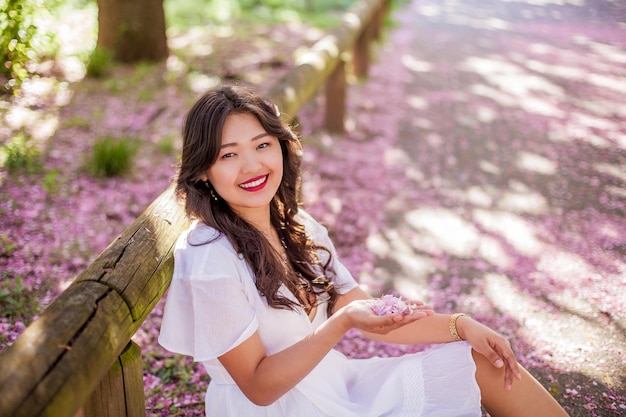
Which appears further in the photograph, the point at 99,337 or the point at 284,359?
→ the point at 284,359

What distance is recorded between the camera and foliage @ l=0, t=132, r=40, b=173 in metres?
4.66

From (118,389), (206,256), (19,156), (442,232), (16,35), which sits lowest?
(442,232)

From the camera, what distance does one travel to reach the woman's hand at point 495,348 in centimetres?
209

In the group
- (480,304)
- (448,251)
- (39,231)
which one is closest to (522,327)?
(480,304)

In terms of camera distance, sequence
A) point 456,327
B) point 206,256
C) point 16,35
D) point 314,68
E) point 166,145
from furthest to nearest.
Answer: point 166,145 → point 314,68 → point 16,35 → point 456,327 → point 206,256

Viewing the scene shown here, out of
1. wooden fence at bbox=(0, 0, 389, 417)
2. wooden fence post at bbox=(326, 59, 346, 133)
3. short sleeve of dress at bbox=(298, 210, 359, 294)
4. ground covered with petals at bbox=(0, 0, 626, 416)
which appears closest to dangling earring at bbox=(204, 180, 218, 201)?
wooden fence at bbox=(0, 0, 389, 417)

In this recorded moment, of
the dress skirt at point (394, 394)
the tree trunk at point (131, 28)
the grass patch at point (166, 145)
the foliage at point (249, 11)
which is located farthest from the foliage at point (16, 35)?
the foliage at point (249, 11)

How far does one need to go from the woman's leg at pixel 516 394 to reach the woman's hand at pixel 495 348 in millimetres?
47

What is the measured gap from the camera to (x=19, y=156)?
15.4ft

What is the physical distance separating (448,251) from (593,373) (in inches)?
65.1

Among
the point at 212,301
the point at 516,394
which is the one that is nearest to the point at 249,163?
the point at 212,301

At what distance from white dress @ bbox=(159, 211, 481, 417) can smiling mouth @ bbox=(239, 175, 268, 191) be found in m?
0.22

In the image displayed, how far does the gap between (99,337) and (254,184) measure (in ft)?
2.71

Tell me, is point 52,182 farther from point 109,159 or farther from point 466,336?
point 466,336
